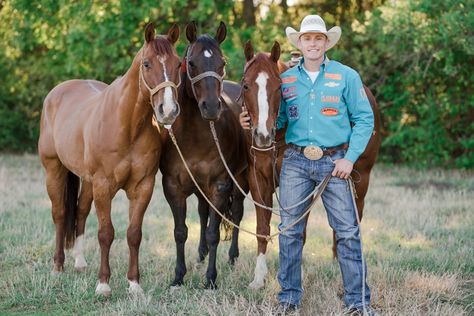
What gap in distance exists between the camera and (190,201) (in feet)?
31.8

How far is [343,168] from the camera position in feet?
13.2

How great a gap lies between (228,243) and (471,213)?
11.4 feet

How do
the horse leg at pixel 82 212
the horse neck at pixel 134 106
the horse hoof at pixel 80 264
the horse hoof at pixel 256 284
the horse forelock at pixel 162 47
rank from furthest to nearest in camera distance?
1. the horse leg at pixel 82 212
2. the horse hoof at pixel 80 264
3. the horse hoof at pixel 256 284
4. the horse neck at pixel 134 106
5. the horse forelock at pixel 162 47

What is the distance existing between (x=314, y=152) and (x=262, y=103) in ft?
1.68

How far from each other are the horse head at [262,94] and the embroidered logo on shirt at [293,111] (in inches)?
4.3

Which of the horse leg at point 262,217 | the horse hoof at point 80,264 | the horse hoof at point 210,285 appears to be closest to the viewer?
the horse hoof at point 210,285

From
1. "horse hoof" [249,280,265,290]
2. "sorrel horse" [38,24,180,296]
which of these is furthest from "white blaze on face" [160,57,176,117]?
"horse hoof" [249,280,265,290]

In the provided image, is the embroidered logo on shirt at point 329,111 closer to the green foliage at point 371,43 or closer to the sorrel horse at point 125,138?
the sorrel horse at point 125,138

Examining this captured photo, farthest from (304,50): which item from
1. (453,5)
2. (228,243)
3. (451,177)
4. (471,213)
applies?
(451,177)

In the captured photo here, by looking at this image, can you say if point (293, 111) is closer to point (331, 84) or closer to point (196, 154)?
point (331, 84)

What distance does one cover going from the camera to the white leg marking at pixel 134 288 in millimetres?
4805

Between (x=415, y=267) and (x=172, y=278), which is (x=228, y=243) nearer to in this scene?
(x=172, y=278)

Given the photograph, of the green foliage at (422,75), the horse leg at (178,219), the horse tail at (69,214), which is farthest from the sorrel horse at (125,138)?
the green foliage at (422,75)

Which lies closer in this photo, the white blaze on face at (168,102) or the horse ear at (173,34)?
the white blaze on face at (168,102)
